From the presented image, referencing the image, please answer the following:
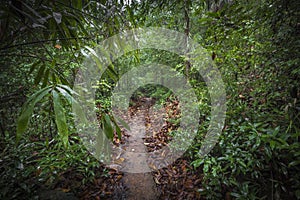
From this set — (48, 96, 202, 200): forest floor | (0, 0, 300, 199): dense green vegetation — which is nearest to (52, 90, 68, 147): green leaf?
(0, 0, 300, 199): dense green vegetation

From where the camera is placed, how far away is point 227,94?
265cm

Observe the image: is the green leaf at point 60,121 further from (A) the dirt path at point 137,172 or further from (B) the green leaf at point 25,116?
(A) the dirt path at point 137,172

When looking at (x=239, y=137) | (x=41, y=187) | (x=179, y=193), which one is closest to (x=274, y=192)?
(x=239, y=137)

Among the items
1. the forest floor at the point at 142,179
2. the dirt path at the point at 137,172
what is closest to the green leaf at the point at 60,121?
the forest floor at the point at 142,179

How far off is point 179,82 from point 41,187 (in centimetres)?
417

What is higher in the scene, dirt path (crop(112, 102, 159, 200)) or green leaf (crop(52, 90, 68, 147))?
green leaf (crop(52, 90, 68, 147))

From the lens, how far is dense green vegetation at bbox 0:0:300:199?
Answer: 3.90 feet

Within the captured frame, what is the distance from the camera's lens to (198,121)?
117 inches

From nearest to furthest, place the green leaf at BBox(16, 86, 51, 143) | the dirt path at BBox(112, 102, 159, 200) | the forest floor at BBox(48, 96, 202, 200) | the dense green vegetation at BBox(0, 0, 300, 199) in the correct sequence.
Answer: the green leaf at BBox(16, 86, 51, 143), the dense green vegetation at BBox(0, 0, 300, 199), the forest floor at BBox(48, 96, 202, 200), the dirt path at BBox(112, 102, 159, 200)

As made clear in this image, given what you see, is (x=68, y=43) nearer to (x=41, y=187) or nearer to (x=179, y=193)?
(x=41, y=187)

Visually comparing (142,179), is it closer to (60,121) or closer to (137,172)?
(137,172)

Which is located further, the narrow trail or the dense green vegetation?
the narrow trail

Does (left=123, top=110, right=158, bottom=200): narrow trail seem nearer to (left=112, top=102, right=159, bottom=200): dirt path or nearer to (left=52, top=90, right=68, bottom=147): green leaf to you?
(left=112, top=102, right=159, bottom=200): dirt path

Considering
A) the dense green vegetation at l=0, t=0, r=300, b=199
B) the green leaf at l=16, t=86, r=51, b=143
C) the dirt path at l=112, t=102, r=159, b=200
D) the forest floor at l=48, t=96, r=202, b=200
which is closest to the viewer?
the green leaf at l=16, t=86, r=51, b=143
